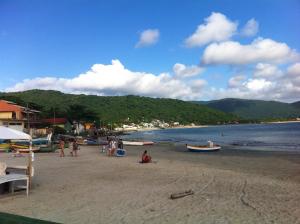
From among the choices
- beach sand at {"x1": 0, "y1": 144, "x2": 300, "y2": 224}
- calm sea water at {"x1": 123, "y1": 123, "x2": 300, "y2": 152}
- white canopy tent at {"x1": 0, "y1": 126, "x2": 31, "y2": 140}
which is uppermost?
white canopy tent at {"x1": 0, "y1": 126, "x2": 31, "y2": 140}

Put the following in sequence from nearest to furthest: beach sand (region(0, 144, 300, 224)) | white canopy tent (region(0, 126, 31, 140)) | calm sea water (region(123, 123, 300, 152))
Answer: beach sand (region(0, 144, 300, 224)) < white canopy tent (region(0, 126, 31, 140)) < calm sea water (region(123, 123, 300, 152))

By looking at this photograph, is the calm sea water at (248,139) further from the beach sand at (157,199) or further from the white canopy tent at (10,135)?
the white canopy tent at (10,135)

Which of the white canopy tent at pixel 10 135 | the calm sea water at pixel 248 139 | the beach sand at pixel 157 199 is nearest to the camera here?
the beach sand at pixel 157 199

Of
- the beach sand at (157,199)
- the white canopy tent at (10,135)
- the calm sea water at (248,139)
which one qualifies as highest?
the white canopy tent at (10,135)

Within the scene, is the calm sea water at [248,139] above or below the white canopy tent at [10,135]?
below

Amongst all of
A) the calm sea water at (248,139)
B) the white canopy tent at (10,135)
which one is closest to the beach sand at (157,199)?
the white canopy tent at (10,135)

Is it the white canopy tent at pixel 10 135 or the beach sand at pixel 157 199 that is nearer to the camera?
the beach sand at pixel 157 199

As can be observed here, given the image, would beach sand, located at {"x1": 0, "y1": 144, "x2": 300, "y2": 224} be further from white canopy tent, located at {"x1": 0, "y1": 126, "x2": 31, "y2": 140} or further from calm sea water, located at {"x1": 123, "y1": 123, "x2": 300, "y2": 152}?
calm sea water, located at {"x1": 123, "y1": 123, "x2": 300, "y2": 152}

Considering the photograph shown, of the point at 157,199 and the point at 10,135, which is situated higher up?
the point at 10,135

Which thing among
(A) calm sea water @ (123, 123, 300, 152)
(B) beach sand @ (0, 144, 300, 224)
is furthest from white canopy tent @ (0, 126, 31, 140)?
(A) calm sea water @ (123, 123, 300, 152)

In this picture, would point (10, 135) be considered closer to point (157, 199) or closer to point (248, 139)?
point (157, 199)

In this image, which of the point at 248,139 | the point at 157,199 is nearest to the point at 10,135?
the point at 157,199

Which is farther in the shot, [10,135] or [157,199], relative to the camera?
[10,135]

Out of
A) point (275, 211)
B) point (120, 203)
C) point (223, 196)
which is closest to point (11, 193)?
point (120, 203)
